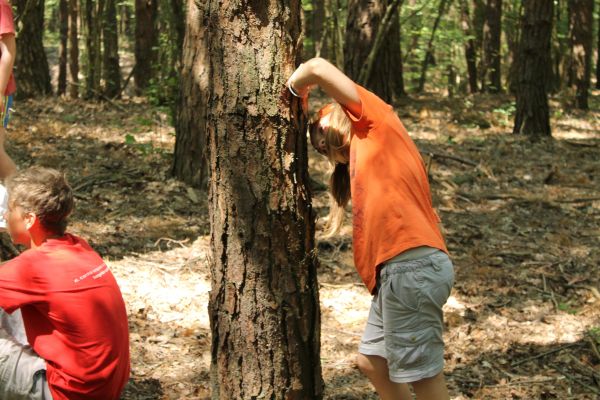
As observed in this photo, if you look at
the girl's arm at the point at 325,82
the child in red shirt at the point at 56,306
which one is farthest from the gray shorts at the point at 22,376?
the girl's arm at the point at 325,82

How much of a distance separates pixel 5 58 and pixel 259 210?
253cm

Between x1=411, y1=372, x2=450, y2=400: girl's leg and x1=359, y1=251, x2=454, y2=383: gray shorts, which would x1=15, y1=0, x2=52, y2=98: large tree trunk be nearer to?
x1=359, y1=251, x2=454, y2=383: gray shorts

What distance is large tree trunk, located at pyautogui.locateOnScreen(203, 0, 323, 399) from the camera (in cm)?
306

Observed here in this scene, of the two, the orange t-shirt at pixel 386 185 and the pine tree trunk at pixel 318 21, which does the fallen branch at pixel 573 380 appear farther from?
the pine tree trunk at pixel 318 21

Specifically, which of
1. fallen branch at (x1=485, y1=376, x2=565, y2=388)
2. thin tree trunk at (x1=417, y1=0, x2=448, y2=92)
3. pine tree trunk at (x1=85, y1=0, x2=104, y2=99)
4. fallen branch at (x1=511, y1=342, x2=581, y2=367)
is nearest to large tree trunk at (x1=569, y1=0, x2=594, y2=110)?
thin tree trunk at (x1=417, y1=0, x2=448, y2=92)

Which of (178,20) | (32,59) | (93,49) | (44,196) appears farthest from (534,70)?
(44,196)

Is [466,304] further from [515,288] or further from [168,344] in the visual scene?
[168,344]

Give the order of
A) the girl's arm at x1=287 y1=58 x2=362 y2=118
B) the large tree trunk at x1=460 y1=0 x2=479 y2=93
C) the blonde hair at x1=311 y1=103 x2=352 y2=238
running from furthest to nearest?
the large tree trunk at x1=460 y1=0 x2=479 y2=93 < the blonde hair at x1=311 y1=103 x2=352 y2=238 < the girl's arm at x1=287 y1=58 x2=362 y2=118

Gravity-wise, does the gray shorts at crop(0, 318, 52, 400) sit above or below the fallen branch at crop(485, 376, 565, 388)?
above

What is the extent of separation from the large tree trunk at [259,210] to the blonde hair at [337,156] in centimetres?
23

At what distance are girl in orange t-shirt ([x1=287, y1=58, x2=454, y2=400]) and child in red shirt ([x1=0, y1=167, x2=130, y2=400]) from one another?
1.11 m

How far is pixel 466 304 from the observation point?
5.80 meters

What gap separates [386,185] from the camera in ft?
10.6

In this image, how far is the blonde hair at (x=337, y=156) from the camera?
3379 mm
